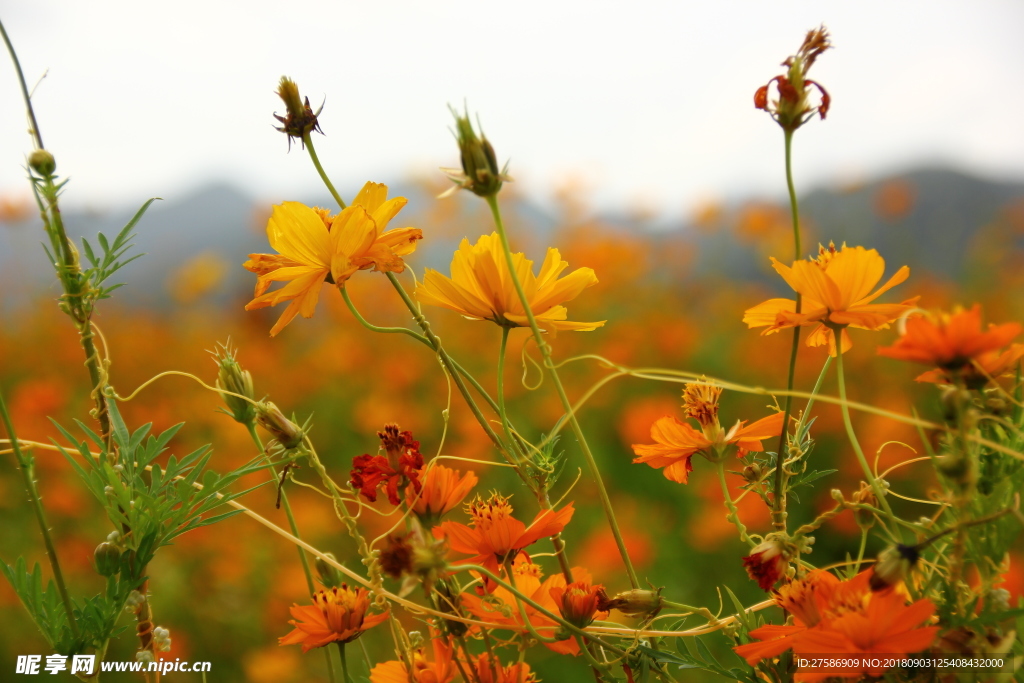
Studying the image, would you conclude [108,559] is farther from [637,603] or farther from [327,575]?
[637,603]

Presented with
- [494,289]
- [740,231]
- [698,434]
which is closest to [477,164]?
[494,289]

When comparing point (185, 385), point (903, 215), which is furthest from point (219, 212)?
point (903, 215)

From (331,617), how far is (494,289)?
0.59 feet

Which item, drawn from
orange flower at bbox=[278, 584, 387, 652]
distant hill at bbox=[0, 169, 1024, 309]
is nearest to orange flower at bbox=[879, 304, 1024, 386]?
orange flower at bbox=[278, 584, 387, 652]

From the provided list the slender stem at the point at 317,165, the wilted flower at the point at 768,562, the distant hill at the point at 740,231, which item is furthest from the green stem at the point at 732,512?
the distant hill at the point at 740,231

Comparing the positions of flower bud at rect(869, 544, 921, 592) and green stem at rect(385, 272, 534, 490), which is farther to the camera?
green stem at rect(385, 272, 534, 490)

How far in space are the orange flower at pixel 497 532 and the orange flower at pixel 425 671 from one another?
0.15 feet

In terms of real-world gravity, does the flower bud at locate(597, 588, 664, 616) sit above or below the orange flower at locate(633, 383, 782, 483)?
below

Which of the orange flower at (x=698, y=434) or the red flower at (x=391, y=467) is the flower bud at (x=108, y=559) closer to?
the red flower at (x=391, y=467)

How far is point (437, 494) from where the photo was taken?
1.09 ft

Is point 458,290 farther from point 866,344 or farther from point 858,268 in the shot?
point 866,344

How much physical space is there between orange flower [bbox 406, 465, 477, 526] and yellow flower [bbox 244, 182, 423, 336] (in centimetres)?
11

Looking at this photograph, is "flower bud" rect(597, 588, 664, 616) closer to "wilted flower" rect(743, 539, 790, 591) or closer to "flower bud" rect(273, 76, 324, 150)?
"wilted flower" rect(743, 539, 790, 591)

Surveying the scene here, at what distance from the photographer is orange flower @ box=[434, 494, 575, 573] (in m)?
0.31
